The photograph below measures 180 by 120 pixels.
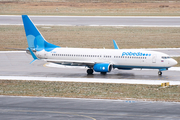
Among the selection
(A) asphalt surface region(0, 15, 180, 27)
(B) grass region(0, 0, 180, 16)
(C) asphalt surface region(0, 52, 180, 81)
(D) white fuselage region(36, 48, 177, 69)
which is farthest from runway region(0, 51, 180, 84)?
(B) grass region(0, 0, 180, 16)

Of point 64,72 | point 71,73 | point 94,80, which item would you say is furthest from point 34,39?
point 94,80

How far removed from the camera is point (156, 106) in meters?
28.7

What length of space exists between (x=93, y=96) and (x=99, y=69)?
12.2 metres

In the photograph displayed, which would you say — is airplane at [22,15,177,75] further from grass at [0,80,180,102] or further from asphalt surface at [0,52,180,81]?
grass at [0,80,180,102]

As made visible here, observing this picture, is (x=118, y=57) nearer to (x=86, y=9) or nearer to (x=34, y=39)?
(x=34, y=39)

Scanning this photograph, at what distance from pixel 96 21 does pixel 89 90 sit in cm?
7214

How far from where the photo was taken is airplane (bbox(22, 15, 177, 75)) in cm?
4438

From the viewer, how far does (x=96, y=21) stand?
350 ft

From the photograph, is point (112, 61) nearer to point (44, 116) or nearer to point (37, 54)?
point (37, 54)

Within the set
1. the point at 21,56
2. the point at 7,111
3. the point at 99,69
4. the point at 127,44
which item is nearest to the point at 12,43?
the point at 21,56

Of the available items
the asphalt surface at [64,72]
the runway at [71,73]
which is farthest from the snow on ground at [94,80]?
the asphalt surface at [64,72]

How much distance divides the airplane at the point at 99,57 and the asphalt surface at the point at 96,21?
175ft

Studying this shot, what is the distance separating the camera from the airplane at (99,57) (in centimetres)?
4438

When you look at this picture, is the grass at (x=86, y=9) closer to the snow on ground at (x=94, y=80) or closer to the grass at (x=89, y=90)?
the snow on ground at (x=94, y=80)
